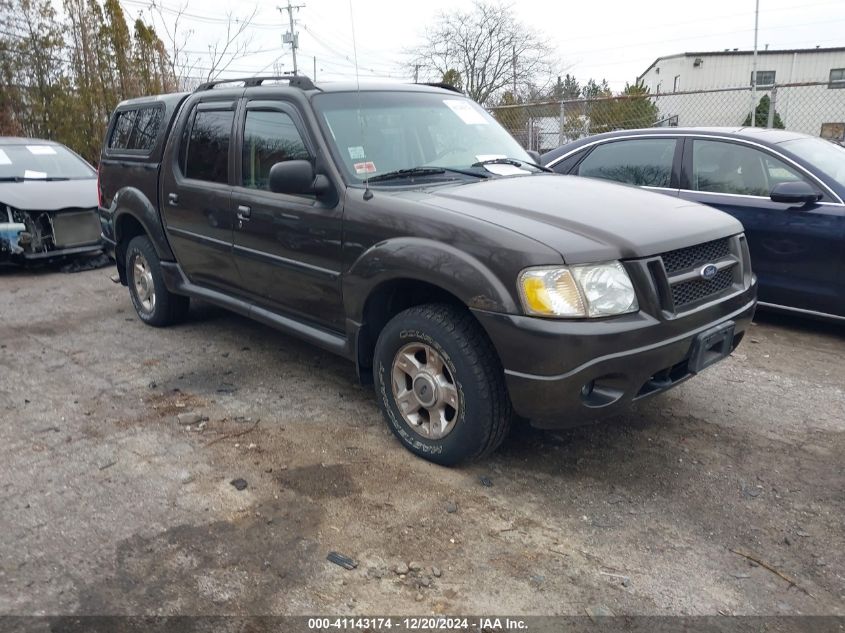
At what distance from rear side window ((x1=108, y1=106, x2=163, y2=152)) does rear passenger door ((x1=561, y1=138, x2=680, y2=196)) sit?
3.68 metres

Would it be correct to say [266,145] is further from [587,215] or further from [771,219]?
[771,219]

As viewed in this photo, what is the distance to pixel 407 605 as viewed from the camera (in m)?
2.52

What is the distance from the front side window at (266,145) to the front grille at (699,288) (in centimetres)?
216

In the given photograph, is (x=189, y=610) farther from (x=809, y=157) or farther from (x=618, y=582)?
(x=809, y=157)

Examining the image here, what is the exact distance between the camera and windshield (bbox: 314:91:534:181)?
12.8 feet

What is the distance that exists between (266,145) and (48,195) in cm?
515

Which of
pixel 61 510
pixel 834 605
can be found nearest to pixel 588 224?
pixel 834 605

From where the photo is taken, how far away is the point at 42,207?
7863mm

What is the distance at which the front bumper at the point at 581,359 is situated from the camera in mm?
2893

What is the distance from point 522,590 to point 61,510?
6.92 feet

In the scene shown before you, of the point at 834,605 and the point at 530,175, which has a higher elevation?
the point at 530,175

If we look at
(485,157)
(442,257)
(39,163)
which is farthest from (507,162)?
(39,163)

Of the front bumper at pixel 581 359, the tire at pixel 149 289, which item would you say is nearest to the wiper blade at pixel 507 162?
the front bumper at pixel 581 359

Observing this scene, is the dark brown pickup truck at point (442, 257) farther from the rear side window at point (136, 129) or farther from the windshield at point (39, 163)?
the windshield at point (39, 163)
